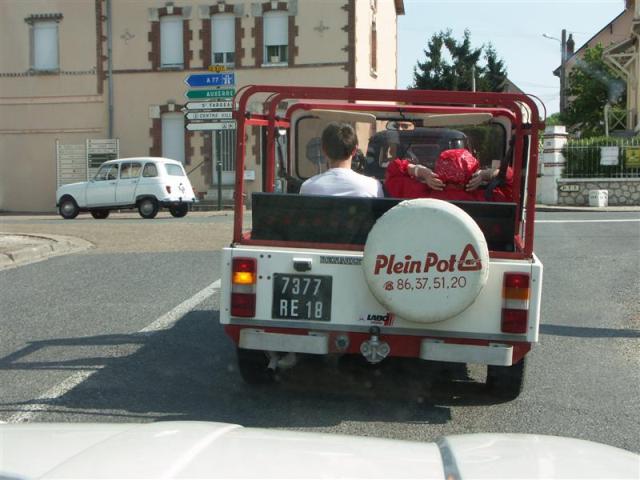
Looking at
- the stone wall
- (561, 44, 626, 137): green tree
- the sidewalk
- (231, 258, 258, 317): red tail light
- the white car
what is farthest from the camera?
(561, 44, 626, 137): green tree

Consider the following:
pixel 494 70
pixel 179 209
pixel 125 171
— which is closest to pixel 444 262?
pixel 179 209

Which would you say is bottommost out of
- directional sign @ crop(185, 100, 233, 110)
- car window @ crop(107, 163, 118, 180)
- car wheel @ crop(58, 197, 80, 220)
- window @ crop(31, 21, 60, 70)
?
car wheel @ crop(58, 197, 80, 220)

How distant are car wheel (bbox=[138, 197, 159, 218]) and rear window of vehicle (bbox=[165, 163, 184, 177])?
1.16 meters

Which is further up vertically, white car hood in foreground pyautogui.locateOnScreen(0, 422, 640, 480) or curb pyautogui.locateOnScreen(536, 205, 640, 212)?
white car hood in foreground pyautogui.locateOnScreen(0, 422, 640, 480)

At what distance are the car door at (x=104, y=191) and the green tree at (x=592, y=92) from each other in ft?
99.4

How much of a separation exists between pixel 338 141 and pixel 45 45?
32019mm

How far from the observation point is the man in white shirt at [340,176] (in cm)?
589

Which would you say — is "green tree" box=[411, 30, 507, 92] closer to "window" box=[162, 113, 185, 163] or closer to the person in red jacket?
"window" box=[162, 113, 185, 163]

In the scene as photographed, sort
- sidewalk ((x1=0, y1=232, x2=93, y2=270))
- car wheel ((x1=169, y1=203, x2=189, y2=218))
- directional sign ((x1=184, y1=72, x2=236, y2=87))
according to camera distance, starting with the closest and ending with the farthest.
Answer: sidewalk ((x1=0, y1=232, x2=93, y2=270)) < directional sign ((x1=184, y1=72, x2=236, y2=87)) < car wheel ((x1=169, y1=203, x2=189, y2=218))

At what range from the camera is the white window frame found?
3319 cm

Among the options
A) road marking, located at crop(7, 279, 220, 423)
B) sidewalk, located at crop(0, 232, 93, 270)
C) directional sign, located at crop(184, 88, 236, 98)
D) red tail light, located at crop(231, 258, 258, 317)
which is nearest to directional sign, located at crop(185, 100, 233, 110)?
directional sign, located at crop(184, 88, 236, 98)

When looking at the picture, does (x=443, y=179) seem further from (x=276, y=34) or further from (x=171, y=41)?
(x=171, y=41)

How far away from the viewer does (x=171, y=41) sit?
34312 mm

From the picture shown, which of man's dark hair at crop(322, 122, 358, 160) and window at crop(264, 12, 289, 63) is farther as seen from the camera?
window at crop(264, 12, 289, 63)
